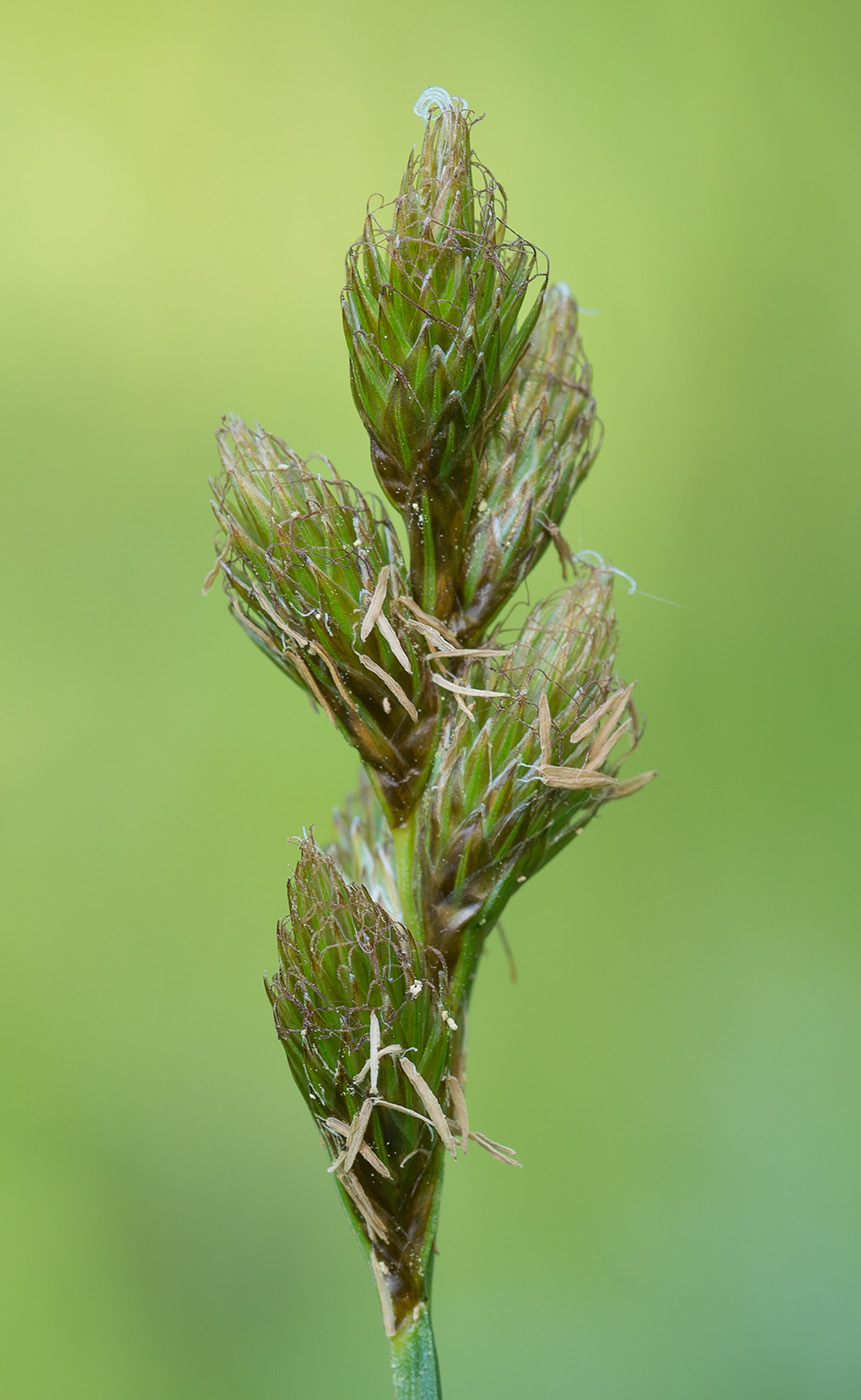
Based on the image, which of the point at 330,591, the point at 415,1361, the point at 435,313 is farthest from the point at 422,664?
the point at 415,1361

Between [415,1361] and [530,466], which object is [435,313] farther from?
[415,1361]

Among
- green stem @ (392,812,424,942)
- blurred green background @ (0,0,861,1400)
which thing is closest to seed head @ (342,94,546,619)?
green stem @ (392,812,424,942)

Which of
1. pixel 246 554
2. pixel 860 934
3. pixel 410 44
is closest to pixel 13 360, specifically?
pixel 410 44

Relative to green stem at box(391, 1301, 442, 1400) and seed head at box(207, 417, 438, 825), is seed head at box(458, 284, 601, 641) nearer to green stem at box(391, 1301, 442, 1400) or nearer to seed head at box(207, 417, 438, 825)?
seed head at box(207, 417, 438, 825)

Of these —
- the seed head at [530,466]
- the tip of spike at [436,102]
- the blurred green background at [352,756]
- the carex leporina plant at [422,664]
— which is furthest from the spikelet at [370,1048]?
the blurred green background at [352,756]

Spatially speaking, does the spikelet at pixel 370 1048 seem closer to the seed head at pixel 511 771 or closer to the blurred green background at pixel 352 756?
the seed head at pixel 511 771

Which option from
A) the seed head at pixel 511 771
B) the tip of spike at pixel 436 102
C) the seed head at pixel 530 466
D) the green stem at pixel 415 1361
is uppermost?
the tip of spike at pixel 436 102

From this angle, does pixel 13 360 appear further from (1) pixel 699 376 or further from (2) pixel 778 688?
(2) pixel 778 688
